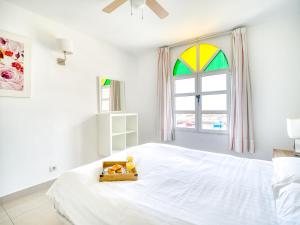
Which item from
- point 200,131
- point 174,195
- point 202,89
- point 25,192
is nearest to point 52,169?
point 25,192

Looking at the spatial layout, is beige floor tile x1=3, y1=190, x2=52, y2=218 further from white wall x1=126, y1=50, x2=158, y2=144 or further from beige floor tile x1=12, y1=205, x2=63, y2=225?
white wall x1=126, y1=50, x2=158, y2=144

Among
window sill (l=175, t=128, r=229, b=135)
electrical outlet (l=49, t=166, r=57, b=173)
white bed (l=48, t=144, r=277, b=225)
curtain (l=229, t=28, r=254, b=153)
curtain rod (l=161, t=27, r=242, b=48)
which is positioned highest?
curtain rod (l=161, t=27, r=242, b=48)

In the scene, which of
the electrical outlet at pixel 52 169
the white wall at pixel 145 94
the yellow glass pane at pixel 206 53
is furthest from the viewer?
the white wall at pixel 145 94

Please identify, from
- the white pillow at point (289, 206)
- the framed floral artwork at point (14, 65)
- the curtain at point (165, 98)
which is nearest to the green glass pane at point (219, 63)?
the curtain at point (165, 98)

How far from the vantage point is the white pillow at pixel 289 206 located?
0.66m

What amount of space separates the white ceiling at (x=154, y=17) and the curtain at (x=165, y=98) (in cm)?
42

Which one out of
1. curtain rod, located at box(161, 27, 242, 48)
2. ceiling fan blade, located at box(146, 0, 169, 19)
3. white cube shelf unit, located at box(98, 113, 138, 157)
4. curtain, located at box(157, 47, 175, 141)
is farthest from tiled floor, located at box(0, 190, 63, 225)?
curtain rod, located at box(161, 27, 242, 48)

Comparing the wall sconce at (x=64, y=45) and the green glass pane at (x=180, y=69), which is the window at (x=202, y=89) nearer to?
the green glass pane at (x=180, y=69)

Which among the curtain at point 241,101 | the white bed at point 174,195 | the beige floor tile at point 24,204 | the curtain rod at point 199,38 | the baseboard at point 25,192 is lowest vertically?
the beige floor tile at point 24,204

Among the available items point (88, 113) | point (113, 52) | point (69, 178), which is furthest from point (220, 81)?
point (69, 178)

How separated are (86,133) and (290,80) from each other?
3284mm

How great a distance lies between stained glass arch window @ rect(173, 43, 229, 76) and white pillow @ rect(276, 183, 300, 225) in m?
2.29

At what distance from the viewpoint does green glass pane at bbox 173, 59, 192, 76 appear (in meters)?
3.13

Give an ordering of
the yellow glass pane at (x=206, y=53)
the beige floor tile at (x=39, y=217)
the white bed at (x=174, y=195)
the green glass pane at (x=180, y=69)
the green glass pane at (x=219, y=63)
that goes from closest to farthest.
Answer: the white bed at (x=174, y=195), the beige floor tile at (x=39, y=217), the green glass pane at (x=219, y=63), the yellow glass pane at (x=206, y=53), the green glass pane at (x=180, y=69)
